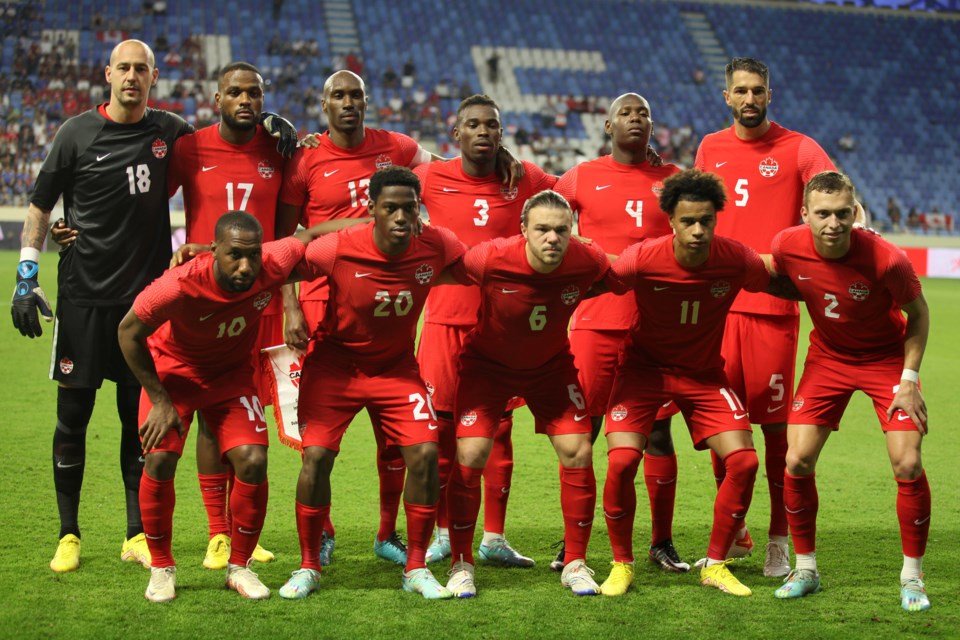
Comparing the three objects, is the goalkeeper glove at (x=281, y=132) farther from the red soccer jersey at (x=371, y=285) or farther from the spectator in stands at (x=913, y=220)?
the spectator in stands at (x=913, y=220)

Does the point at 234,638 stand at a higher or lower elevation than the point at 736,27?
lower

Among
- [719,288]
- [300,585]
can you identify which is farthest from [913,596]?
[300,585]

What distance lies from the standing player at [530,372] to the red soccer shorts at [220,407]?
0.93 m

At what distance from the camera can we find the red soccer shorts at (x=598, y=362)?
5.48m

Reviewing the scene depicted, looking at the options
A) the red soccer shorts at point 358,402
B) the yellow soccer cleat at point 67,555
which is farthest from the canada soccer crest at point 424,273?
the yellow soccer cleat at point 67,555

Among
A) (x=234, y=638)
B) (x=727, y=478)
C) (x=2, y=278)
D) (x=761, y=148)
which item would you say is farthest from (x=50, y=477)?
(x=2, y=278)

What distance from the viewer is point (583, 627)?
14.3 ft

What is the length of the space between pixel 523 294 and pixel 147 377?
66.4 inches

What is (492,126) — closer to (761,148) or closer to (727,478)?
(761,148)

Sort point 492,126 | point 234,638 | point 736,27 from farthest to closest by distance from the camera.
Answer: point 736,27 → point 492,126 → point 234,638

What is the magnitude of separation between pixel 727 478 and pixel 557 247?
1313 mm

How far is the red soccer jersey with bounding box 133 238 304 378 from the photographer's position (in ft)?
15.3

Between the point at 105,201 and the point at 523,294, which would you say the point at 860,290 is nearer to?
the point at 523,294

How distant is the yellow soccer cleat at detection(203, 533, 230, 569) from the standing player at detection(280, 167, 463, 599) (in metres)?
0.56
